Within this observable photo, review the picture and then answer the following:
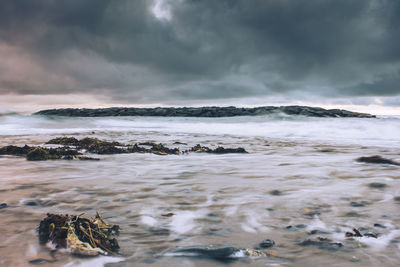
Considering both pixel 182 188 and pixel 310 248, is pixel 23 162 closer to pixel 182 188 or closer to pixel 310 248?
pixel 182 188

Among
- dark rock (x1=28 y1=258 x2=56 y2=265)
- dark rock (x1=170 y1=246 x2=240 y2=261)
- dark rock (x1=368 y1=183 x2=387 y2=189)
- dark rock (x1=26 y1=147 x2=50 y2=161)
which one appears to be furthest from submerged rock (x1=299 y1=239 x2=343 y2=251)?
dark rock (x1=26 y1=147 x2=50 y2=161)

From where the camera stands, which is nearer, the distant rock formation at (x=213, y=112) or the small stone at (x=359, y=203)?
the small stone at (x=359, y=203)

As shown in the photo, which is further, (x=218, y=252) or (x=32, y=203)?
(x=32, y=203)

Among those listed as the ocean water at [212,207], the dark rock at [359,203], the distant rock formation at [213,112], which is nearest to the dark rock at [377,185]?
the ocean water at [212,207]

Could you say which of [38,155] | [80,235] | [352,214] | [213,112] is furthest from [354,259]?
[213,112]

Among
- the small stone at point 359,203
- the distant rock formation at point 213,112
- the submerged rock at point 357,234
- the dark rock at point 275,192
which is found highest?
the distant rock formation at point 213,112

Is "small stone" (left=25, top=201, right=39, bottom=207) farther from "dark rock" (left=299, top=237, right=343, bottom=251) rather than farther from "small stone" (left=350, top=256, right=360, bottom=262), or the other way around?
"small stone" (left=350, top=256, right=360, bottom=262)

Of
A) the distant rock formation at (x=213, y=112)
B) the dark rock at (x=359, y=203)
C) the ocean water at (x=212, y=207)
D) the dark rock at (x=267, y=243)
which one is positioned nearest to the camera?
the ocean water at (x=212, y=207)

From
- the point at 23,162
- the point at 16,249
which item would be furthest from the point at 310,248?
the point at 23,162

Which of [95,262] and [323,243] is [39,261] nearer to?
[95,262]

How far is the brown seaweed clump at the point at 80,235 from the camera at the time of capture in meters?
1.83

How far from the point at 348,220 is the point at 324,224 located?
217 millimetres

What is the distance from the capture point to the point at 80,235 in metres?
1.96

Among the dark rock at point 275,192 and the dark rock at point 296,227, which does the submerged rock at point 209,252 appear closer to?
the dark rock at point 296,227
